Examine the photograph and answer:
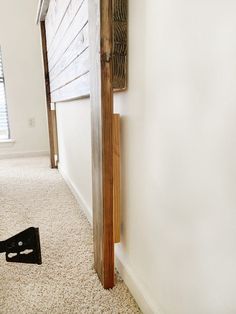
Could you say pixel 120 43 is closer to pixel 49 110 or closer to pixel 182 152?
pixel 182 152

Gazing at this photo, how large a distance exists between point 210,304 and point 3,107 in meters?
3.89

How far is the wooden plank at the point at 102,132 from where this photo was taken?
919mm

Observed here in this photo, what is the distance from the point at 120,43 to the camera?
3.07 ft

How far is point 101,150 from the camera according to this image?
1013 millimetres

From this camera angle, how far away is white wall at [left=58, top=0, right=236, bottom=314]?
1.74 feet

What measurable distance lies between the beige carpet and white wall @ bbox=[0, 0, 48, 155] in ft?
5.56

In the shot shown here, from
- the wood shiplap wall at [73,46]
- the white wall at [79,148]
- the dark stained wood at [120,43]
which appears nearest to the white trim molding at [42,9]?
the wood shiplap wall at [73,46]

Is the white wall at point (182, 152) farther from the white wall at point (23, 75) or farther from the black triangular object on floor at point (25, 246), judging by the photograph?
the white wall at point (23, 75)

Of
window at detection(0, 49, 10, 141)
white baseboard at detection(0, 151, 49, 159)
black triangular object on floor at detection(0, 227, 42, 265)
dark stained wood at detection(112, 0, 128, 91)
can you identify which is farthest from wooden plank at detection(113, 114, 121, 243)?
window at detection(0, 49, 10, 141)

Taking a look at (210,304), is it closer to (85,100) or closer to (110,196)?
(110,196)

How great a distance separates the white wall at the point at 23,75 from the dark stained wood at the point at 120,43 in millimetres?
3175

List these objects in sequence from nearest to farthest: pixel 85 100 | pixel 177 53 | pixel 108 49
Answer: pixel 177 53 < pixel 108 49 < pixel 85 100

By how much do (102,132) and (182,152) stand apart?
0.40m

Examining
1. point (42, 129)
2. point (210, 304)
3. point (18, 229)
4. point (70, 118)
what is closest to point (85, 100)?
point (70, 118)
